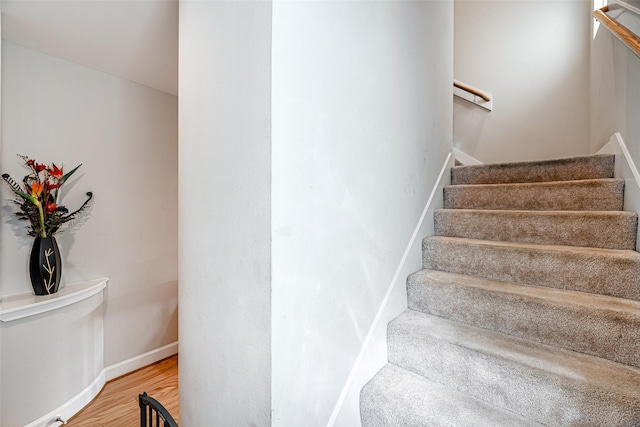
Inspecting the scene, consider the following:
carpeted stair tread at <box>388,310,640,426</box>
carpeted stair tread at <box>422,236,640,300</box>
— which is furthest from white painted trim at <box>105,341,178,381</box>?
carpeted stair tread at <box>422,236,640,300</box>

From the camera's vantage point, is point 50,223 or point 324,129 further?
point 50,223

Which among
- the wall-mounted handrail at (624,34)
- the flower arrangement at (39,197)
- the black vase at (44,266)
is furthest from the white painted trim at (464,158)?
the black vase at (44,266)

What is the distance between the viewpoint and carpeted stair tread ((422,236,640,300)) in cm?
114

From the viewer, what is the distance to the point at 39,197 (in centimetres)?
175

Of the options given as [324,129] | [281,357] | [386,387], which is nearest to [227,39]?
[324,129]

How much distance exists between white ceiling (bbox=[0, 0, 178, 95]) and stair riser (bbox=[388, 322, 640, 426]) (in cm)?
207

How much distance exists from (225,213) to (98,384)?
215 cm

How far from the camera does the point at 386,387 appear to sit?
1101 millimetres

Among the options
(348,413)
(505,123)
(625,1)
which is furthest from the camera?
(505,123)

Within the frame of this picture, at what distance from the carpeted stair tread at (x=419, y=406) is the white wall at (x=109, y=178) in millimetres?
2174

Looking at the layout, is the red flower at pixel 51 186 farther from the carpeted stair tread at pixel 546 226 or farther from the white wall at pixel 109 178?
the carpeted stair tread at pixel 546 226

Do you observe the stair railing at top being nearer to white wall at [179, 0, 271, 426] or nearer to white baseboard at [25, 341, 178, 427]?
white wall at [179, 0, 271, 426]

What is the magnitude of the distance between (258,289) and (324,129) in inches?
21.4

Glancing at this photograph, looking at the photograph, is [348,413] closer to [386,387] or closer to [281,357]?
[386,387]
